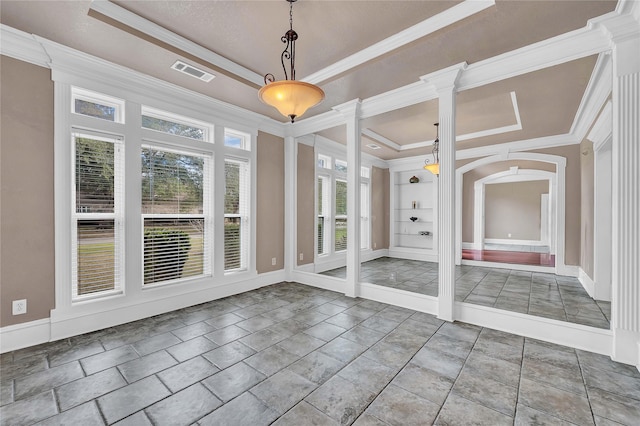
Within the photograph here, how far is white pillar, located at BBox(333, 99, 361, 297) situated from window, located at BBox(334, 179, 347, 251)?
2.14 m

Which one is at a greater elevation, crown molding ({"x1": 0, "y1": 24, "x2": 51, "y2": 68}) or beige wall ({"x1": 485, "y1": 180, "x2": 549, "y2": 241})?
crown molding ({"x1": 0, "y1": 24, "x2": 51, "y2": 68})

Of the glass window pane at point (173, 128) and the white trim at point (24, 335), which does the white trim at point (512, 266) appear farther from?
the white trim at point (24, 335)

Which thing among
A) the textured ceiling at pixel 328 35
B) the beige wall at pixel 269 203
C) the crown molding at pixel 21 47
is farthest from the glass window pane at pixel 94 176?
the beige wall at pixel 269 203

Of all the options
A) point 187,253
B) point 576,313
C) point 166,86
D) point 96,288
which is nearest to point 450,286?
point 576,313

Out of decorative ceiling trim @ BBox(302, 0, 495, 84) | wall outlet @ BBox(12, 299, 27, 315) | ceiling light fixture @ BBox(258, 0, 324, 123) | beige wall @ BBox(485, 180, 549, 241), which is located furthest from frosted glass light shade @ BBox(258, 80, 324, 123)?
beige wall @ BBox(485, 180, 549, 241)

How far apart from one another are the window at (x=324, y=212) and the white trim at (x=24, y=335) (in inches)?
176

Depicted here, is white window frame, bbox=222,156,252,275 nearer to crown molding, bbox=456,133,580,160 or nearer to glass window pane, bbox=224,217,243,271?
glass window pane, bbox=224,217,243,271

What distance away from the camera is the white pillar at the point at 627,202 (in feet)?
7.82

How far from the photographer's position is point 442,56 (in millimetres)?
2963

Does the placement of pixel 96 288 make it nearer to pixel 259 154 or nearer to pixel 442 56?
pixel 259 154

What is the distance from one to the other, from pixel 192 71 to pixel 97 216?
2.01 m

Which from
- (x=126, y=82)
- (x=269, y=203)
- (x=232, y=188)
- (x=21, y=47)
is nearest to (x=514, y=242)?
(x=269, y=203)

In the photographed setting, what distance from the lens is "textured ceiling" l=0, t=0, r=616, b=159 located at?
236 cm

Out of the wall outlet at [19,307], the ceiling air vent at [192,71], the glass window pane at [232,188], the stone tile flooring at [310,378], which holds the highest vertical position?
the ceiling air vent at [192,71]
